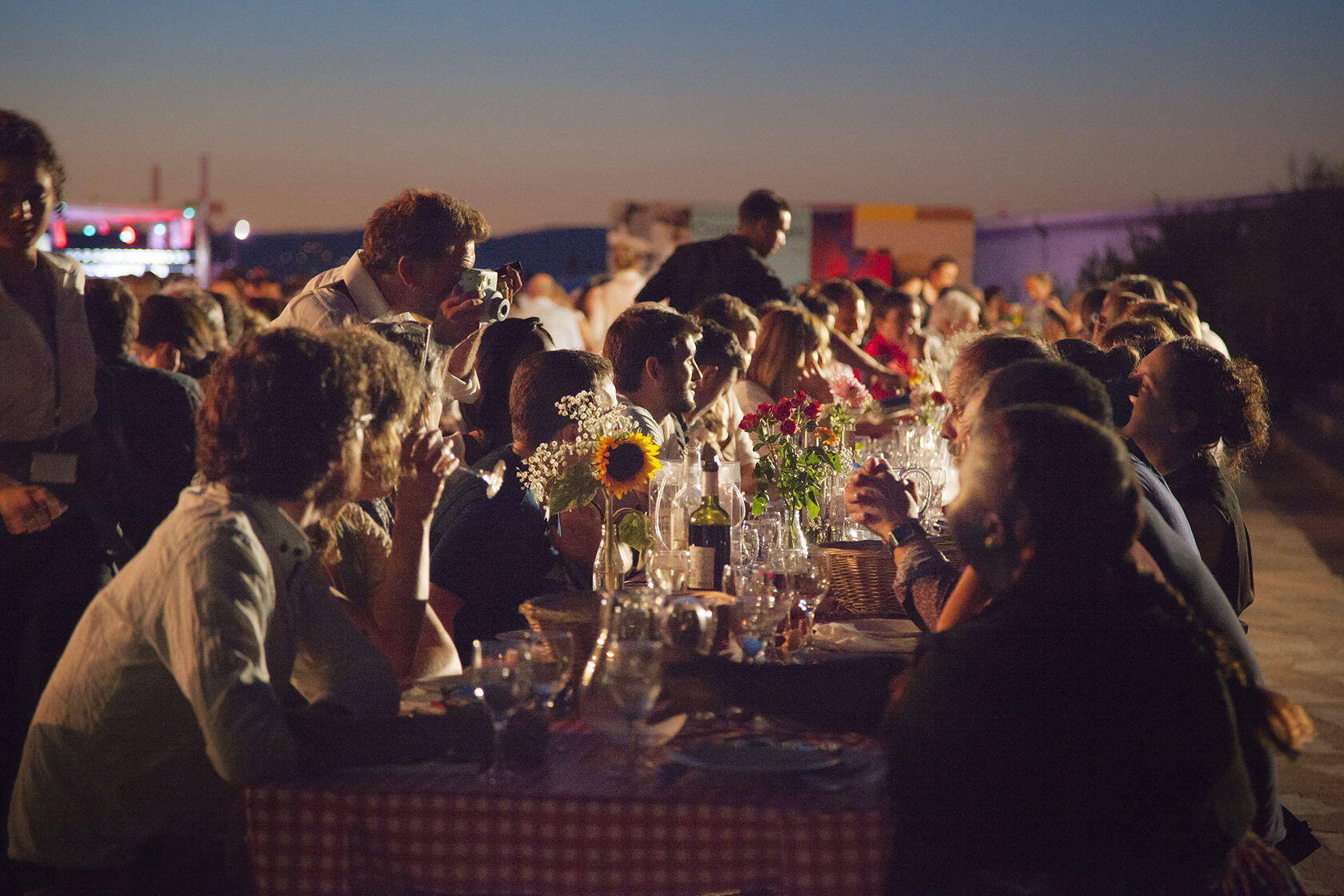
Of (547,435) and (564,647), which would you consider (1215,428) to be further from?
(564,647)

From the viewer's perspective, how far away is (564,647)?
197 cm

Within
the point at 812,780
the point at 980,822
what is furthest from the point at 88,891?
the point at 980,822

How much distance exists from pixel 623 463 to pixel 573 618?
505mm

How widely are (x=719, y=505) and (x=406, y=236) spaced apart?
106 centimetres

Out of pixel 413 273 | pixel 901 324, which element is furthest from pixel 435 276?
pixel 901 324

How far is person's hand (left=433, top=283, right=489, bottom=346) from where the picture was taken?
334cm

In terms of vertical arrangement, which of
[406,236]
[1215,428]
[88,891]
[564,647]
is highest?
[406,236]

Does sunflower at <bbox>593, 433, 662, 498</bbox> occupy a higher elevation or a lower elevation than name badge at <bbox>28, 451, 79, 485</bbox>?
higher

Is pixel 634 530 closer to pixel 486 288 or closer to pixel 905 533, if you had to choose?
pixel 905 533

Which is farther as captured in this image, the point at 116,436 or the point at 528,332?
the point at 528,332

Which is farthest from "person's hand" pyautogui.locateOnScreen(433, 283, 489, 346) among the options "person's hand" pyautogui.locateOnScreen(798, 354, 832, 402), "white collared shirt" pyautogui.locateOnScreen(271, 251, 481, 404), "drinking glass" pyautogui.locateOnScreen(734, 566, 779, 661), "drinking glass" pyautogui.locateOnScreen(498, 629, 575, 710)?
"person's hand" pyautogui.locateOnScreen(798, 354, 832, 402)

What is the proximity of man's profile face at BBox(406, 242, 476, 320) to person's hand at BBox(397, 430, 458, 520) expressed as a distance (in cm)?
115

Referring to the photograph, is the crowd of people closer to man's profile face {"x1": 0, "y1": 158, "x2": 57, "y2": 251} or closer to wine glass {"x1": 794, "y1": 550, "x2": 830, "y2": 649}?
man's profile face {"x1": 0, "y1": 158, "x2": 57, "y2": 251}

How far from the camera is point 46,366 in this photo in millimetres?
2898
